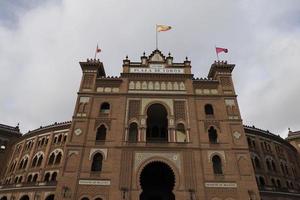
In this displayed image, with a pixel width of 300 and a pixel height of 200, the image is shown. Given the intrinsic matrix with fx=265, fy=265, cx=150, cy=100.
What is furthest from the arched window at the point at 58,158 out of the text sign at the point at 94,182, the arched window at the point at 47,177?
the text sign at the point at 94,182

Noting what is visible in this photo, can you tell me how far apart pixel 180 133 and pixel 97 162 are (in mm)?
9636

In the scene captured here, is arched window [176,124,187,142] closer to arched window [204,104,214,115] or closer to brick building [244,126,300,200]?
arched window [204,104,214,115]

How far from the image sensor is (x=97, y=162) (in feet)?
92.1

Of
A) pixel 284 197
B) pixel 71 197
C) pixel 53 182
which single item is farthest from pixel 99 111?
pixel 284 197

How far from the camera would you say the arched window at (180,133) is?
29541mm

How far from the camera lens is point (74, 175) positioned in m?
26.4

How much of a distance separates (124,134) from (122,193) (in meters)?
6.39

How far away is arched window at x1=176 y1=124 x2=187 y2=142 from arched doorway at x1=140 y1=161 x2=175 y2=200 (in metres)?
3.70

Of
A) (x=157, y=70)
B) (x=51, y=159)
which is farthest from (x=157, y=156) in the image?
(x=51, y=159)

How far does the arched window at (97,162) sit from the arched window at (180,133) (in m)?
8.73

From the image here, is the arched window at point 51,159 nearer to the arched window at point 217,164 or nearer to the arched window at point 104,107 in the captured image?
the arched window at point 104,107

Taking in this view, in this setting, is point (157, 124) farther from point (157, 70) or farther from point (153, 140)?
point (157, 70)

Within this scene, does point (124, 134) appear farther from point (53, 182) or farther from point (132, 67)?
point (53, 182)

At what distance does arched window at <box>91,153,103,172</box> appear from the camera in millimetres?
27688
